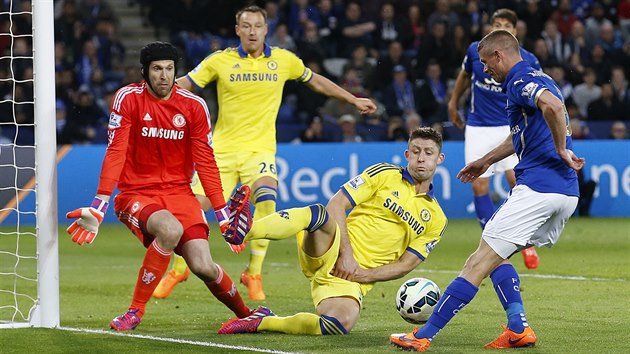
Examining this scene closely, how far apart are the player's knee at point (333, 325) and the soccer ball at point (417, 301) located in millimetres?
336

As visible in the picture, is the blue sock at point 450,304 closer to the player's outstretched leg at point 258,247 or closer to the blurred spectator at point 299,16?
the player's outstretched leg at point 258,247

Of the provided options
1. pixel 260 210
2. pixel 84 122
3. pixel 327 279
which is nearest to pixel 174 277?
pixel 260 210

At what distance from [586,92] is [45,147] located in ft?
47.0

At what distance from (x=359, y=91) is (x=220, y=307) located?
10777 mm

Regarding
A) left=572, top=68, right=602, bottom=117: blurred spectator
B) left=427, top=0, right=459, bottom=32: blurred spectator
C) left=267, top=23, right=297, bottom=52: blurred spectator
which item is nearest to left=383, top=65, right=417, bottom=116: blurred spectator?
left=427, top=0, right=459, bottom=32: blurred spectator

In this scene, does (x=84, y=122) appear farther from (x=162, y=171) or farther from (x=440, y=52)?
(x=162, y=171)

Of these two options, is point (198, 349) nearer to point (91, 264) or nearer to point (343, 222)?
point (343, 222)

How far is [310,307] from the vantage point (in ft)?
29.4

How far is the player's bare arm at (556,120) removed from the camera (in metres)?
6.34

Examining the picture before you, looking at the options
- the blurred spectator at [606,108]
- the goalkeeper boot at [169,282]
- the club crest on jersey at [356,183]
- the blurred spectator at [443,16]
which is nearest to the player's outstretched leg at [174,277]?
the goalkeeper boot at [169,282]

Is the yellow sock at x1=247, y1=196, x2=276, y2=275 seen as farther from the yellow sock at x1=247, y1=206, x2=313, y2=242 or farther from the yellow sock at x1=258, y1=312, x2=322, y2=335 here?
the yellow sock at x1=247, y1=206, x2=313, y2=242

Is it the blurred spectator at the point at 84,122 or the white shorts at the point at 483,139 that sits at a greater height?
the white shorts at the point at 483,139

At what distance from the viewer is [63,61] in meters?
19.9

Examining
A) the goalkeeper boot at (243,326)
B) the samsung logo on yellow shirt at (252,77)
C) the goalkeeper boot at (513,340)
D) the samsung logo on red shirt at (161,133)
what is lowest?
the goalkeeper boot at (243,326)
